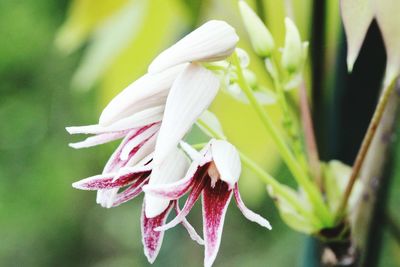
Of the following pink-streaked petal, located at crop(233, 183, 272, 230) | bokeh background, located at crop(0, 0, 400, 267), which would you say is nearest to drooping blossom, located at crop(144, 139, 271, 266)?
pink-streaked petal, located at crop(233, 183, 272, 230)

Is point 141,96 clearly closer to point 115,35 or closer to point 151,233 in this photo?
point 151,233

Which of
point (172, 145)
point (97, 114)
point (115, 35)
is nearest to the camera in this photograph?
point (172, 145)

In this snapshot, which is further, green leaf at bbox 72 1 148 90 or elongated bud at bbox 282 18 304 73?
green leaf at bbox 72 1 148 90

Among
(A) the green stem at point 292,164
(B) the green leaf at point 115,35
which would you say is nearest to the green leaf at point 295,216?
(A) the green stem at point 292,164

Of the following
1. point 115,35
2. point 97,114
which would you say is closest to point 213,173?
point 115,35

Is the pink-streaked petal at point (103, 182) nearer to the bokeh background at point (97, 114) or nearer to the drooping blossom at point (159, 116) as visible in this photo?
the drooping blossom at point (159, 116)

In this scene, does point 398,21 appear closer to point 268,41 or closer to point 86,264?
point 268,41

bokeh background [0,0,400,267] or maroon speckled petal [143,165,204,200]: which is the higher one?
maroon speckled petal [143,165,204,200]

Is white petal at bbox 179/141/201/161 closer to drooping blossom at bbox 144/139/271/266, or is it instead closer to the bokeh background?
drooping blossom at bbox 144/139/271/266
